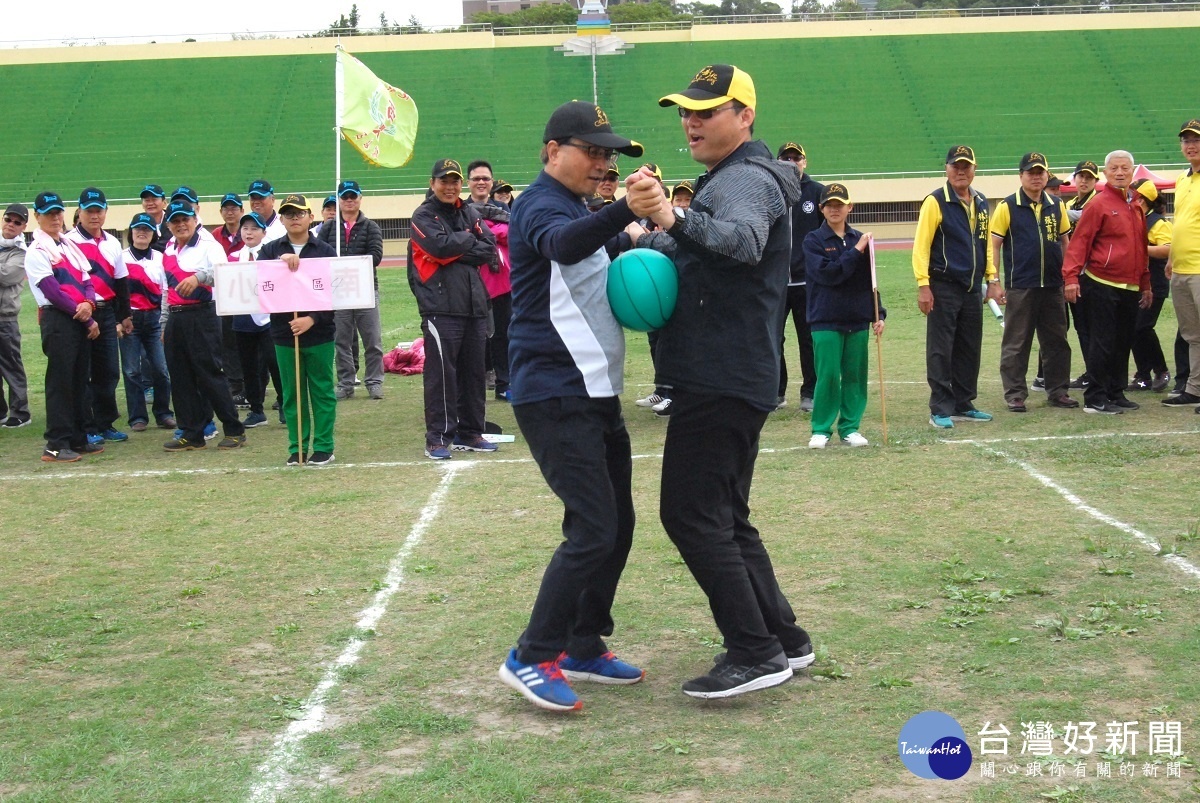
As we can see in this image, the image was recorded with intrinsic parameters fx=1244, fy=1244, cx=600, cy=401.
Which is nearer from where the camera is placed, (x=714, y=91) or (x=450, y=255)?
(x=714, y=91)

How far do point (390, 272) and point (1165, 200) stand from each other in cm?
2344

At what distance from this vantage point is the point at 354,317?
43.6 ft

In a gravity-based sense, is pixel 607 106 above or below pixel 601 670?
above

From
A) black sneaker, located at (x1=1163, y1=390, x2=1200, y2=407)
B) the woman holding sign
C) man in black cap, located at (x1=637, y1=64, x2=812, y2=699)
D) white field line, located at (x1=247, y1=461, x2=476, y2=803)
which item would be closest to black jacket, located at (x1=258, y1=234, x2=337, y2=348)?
the woman holding sign

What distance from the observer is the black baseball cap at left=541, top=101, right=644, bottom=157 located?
15.0ft

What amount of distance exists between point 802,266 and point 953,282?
1542mm

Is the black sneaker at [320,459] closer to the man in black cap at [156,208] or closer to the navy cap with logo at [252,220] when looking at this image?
the navy cap with logo at [252,220]

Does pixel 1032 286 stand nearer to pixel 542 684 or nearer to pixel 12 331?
pixel 542 684

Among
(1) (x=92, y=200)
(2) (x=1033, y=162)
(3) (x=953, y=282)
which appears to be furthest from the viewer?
(2) (x=1033, y=162)

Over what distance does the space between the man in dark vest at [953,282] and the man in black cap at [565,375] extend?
6048 mm

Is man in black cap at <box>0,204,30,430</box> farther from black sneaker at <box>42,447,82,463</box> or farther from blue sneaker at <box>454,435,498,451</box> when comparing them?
blue sneaker at <box>454,435,498,451</box>

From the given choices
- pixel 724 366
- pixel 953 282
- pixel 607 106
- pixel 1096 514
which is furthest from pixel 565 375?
pixel 607 106

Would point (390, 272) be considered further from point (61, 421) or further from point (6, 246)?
point (61, 421)

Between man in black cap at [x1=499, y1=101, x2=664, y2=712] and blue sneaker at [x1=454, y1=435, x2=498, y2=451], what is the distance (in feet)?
17.3
